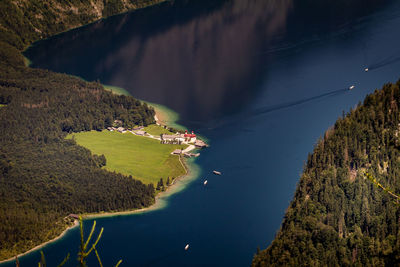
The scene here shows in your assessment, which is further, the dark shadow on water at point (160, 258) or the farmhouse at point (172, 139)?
the farmhouse at point (172, 139)

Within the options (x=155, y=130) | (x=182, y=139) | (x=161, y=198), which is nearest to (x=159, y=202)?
(x=161, y=198)

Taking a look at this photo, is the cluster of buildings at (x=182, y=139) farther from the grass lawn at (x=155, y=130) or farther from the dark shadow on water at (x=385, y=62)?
the dark shadow on water at (x=385, y=62)

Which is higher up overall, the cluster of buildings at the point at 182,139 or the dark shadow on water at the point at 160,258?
the cluster of buildings at the point at 182,139

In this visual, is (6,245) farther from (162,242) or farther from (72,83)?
(72,83)

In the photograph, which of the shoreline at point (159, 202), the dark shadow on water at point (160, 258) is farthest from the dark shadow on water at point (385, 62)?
the dark shadow on water at point (160, 258)

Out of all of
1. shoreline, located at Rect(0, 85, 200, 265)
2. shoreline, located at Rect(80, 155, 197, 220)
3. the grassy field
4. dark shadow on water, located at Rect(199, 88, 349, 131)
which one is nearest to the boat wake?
dark shadow on water, located at Rect(199, 88, 349, 131)

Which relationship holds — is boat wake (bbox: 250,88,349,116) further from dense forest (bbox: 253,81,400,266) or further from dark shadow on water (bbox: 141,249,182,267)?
dark shadow on water (bbox: 141,249,182,267)
